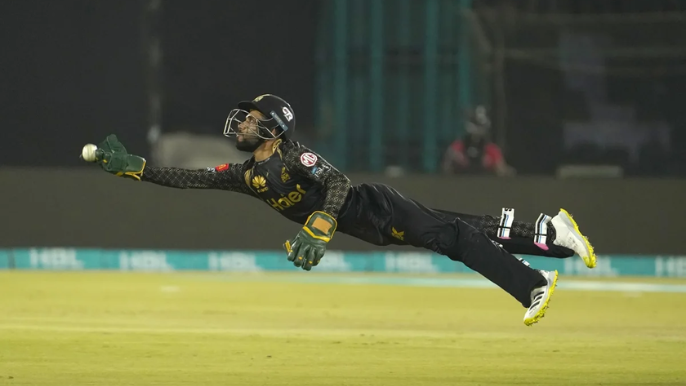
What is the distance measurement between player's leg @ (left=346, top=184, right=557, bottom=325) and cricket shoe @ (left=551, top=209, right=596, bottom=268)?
34 cm

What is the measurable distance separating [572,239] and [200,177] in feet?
7.45

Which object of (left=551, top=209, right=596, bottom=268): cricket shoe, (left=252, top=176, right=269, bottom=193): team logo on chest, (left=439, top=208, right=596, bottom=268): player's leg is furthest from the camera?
(left=439, top=208, right=596, bottom=268): player's leg

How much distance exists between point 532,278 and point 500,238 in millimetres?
615

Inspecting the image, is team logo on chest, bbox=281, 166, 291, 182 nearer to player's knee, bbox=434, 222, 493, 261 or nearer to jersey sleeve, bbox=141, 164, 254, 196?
jersey sleeve, bbox=141, 164, 254, 196

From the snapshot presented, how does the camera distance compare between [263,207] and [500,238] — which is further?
[263,207]

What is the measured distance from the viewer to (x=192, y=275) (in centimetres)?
1161

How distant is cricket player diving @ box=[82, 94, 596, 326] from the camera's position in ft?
19.2

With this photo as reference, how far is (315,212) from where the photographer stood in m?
5.79

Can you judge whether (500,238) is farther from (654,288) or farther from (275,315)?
(654,288)

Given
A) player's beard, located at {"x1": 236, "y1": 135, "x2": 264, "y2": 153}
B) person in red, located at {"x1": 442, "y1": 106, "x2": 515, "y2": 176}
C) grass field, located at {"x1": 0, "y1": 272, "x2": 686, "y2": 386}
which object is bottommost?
grass field, located at {"x1": 0, "y1": 272, "x2": 686, "y2": 386}

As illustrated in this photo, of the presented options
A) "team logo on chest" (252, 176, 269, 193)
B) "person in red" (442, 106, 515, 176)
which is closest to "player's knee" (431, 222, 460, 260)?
"team logo on chest" (252, 176, 269, 193)

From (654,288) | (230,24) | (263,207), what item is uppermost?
(230,24)

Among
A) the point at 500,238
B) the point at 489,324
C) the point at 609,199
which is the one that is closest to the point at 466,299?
the point at 489,324

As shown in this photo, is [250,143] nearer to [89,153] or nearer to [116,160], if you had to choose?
[116,160]
